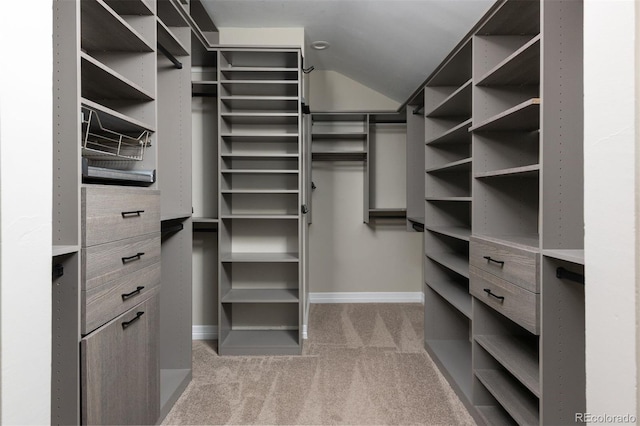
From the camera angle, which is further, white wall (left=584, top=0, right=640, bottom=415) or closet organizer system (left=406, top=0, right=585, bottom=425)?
closet organizer system (left=406, top=0, right=585, bottom=425)

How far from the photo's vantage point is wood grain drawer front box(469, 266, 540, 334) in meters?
1.37

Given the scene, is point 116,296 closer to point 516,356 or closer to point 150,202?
point 150,202

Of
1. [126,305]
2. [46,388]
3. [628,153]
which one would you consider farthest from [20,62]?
[628,153]

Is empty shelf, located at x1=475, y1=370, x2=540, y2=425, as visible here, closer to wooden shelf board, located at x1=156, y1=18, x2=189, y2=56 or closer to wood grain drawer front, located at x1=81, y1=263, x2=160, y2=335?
wood grain drawer front, located at x1=81, y1=263, x2=160, y2=335

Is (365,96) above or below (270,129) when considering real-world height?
above

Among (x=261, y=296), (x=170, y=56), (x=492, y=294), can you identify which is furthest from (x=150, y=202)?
(x=492, y=294)

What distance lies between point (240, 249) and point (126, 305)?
155cm

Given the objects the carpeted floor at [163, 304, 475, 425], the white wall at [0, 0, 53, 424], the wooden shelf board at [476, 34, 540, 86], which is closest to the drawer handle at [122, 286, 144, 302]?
the white wall at [0, 0, 53, 424]

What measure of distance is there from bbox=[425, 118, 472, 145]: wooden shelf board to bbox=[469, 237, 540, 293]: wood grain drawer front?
0.62 meters

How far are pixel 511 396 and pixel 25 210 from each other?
1.82 m

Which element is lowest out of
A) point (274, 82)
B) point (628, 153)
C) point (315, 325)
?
point (315, 325)

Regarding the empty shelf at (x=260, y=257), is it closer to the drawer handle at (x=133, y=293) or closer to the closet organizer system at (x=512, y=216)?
the closet organizer system at (x=512, y=216)

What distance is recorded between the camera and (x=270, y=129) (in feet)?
9.70

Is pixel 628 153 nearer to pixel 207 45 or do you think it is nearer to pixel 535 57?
pixel 535 57
